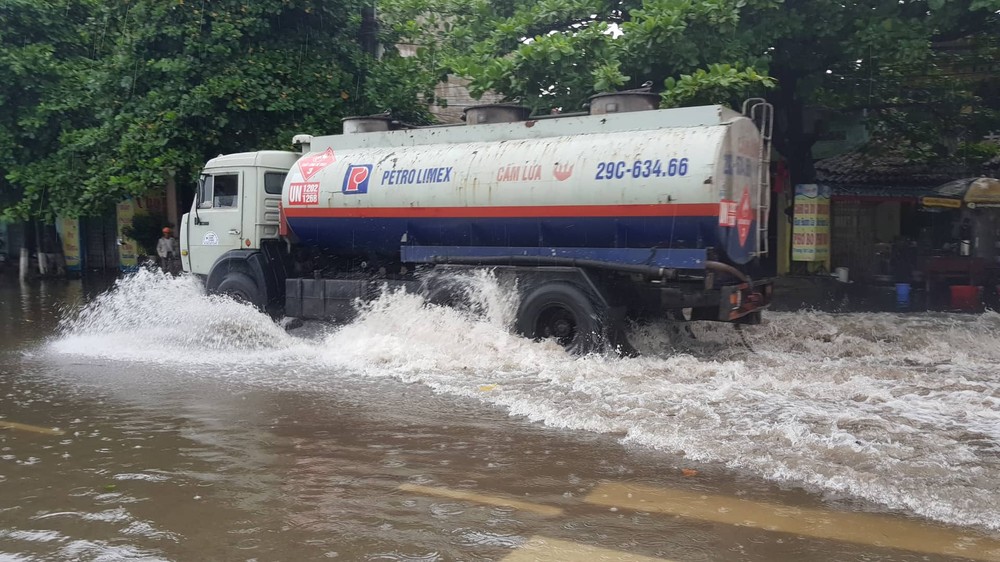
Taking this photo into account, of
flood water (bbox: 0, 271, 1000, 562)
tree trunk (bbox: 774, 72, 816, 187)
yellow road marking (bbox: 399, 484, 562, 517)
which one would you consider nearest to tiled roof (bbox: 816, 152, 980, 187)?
tree trunk (bbox: 774, 72, 816, 187)

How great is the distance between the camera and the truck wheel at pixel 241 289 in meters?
11.6

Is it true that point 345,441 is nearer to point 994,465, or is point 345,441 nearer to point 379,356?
point 379,356

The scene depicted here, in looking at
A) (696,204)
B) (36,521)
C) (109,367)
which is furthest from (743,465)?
(109,367)

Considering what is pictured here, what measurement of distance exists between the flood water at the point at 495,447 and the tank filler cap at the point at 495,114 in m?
2.10

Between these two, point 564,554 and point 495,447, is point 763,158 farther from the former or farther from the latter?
point 564,554

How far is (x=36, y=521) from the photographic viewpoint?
15.4 feet

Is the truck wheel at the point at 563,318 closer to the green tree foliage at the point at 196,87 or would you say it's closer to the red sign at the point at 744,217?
the red sign at the point at 744,217

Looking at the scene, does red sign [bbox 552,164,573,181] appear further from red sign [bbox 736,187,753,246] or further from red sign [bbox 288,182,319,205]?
red sign [bbox 288,182,319,205]

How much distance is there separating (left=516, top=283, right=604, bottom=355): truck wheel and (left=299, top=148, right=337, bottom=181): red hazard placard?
3.64m

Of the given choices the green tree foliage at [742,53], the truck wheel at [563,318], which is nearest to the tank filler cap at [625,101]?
the green tree foliage at [742,53]

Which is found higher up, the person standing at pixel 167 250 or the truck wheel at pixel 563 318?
the person standing at pixel 167 250

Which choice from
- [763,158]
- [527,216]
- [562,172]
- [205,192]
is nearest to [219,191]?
[205,192]

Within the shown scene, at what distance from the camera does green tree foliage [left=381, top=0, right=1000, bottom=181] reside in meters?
10.6

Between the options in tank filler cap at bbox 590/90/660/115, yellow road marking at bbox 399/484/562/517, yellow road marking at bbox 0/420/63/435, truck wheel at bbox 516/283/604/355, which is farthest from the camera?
tank filler cap at bbox 590/90/660/115
